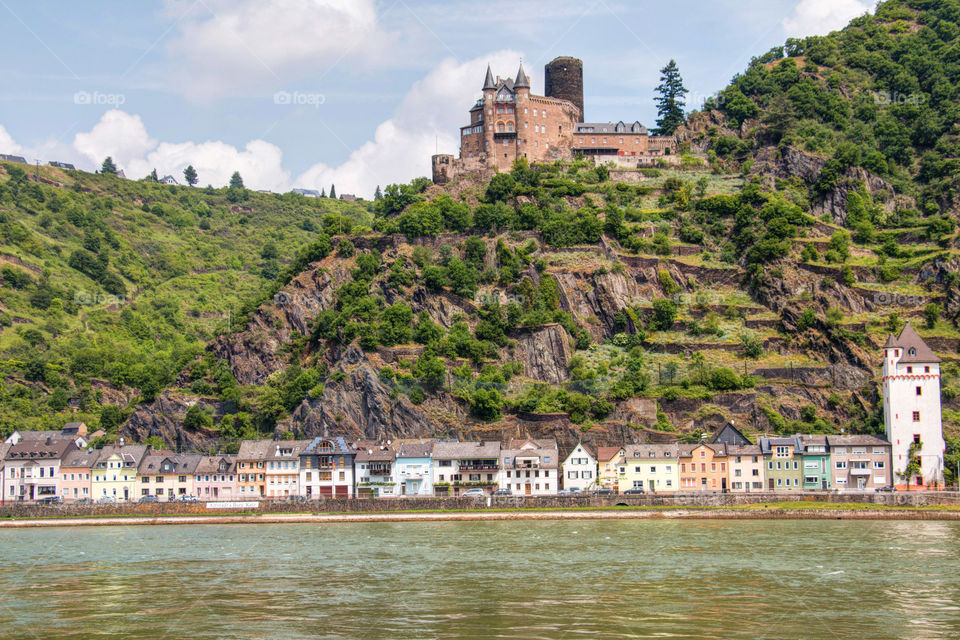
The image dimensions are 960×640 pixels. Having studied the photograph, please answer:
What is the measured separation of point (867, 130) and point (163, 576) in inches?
4188

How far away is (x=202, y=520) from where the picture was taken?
81750 millimetres

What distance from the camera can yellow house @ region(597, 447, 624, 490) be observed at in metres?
86.7

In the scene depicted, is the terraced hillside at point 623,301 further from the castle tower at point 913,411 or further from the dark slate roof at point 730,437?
the dark slate roof at point 730,437

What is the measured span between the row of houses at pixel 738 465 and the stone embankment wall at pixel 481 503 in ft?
22.6

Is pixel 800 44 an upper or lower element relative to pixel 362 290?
upper

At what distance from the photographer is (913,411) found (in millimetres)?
83250

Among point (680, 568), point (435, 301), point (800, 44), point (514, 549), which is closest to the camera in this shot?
point (680, 568)

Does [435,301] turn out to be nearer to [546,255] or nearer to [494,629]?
[546,255]

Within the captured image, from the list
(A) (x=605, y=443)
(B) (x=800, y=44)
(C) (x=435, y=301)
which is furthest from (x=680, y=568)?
(B) (x=800, y=44)

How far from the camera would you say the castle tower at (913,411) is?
3214 inches

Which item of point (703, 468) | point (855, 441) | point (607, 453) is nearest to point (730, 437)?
point (703, 468)

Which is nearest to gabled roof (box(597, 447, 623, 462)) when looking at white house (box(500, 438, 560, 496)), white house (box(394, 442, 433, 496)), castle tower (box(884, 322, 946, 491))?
white house (box(500, 438, 560, 496))

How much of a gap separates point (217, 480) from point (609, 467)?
3500cm

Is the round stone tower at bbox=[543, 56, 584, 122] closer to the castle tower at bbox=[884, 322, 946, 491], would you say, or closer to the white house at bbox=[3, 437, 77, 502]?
the castle tower at bbox=[884, 322, 946, 491]
